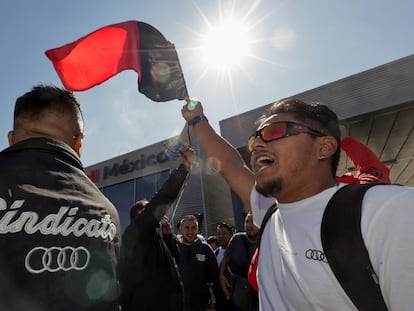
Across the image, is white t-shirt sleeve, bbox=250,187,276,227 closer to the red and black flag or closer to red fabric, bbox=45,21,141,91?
the red and black flag

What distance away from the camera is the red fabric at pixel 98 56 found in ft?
9.14

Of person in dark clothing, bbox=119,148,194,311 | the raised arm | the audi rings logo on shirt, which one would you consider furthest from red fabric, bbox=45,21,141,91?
the audi rings logo on shirt

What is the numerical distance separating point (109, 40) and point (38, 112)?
1.83 metres

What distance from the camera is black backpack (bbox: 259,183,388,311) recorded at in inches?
37.3

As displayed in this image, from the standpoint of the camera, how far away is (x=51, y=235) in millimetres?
938

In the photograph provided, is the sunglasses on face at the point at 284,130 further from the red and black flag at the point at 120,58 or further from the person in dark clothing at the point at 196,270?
the person in dark clothing at the point at 196,270

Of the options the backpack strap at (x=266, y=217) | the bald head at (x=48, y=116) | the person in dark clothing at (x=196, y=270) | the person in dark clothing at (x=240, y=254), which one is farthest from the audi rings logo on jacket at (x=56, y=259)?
the person in dark clothing at (x=196, y=270)

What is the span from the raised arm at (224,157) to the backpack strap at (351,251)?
0.81 meters

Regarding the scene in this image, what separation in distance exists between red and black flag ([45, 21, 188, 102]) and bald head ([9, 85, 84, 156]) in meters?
1.13

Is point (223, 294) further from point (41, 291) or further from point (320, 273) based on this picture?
point (41, 291)

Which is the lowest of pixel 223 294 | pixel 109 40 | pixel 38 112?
pixel 223 294

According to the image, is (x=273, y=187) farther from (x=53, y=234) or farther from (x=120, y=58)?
(x=120, y=58)

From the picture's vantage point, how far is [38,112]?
52.7 inches

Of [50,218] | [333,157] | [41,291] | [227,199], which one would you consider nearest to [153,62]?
[333,157]
